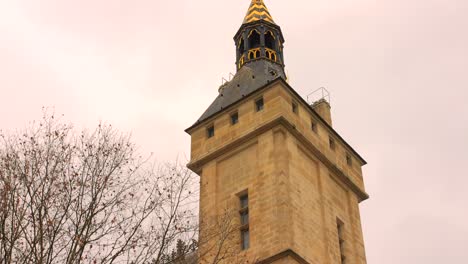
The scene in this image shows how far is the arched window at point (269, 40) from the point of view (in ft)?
174

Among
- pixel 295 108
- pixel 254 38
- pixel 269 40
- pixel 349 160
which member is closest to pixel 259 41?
pixel 254 38

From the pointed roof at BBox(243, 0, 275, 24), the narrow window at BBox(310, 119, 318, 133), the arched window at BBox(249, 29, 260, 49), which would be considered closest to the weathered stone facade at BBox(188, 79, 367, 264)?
the narrow window at BBox(310, 119, 318, 133)

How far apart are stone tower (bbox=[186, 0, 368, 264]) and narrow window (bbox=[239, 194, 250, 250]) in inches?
1.8

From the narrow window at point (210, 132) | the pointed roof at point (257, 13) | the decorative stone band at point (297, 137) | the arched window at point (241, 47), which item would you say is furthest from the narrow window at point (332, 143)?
the pointed roof at point (257, 13)

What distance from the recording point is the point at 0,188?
20672 mm

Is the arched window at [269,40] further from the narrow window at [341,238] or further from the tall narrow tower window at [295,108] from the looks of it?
the narrow window at [341,238]

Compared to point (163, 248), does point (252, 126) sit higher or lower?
higher

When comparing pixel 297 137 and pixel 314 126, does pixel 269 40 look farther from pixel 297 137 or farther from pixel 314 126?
pixel 297 137

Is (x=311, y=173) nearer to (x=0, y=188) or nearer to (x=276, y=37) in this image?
(x=276, y=37)

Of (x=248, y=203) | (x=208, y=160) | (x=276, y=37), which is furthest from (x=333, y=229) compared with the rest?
(x=276, y=37)

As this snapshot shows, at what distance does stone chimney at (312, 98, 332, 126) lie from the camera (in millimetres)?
47700

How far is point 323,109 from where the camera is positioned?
48031 mm

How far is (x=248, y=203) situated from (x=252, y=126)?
14.8ft

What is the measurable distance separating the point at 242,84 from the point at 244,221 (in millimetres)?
10081
